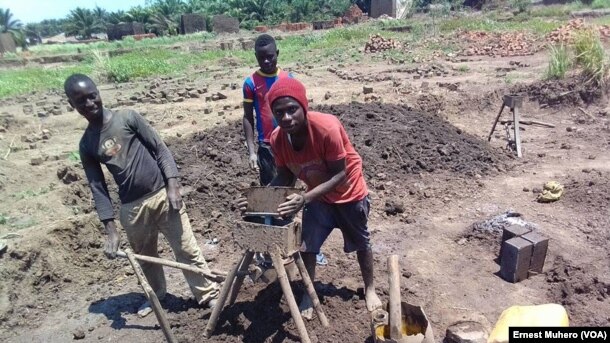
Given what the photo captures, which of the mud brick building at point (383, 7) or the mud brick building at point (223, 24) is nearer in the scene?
the mud brick building at point (223, 24)

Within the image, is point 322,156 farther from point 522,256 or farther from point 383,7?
point 383,7

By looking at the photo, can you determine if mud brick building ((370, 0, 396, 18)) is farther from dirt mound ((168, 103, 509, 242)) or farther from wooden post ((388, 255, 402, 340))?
wooden post ((388, 255, 402, 340))

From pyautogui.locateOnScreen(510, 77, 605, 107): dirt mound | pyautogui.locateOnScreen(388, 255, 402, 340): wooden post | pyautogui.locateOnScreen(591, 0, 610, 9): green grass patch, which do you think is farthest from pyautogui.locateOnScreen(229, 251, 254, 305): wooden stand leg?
pyautogui.locateOnScreen(591, 0, 610, 9): green grass patch

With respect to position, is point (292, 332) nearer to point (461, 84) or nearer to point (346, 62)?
point (461, 84)

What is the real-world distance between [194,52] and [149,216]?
18.1 meters

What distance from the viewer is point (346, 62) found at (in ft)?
50.5

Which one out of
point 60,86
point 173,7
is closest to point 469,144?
point 60,86

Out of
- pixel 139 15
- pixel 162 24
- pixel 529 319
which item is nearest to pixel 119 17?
pixel 139 15

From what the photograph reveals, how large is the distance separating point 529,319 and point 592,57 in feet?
28.3

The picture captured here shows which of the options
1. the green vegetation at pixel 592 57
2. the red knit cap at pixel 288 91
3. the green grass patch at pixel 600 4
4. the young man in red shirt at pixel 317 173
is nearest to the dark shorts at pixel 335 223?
the young man in red shirt at pixel 317 173

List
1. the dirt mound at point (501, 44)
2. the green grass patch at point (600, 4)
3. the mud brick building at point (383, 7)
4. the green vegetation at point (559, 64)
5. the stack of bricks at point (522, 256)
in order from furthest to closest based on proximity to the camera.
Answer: the mud brick building at point (383, 7)
the green grass patch at point (600, 4)
the dirt mound at point (501, 44)
the green vegetation at point (559, 64)
the stack of bricks at point (522, 256)

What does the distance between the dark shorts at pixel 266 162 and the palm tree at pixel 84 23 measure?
4202 cm

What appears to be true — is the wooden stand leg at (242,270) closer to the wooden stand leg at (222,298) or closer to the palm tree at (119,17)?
the wooden stand leg at (222,298)

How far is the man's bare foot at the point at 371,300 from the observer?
130 inches
